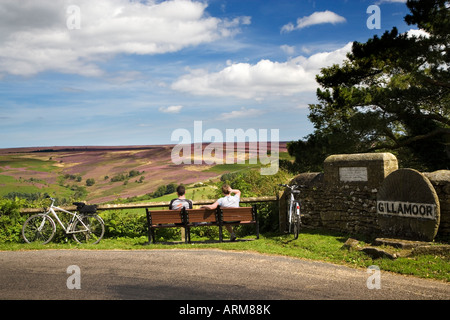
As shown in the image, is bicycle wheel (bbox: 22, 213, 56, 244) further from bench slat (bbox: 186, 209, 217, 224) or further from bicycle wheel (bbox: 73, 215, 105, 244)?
bench slat (bbox: 186, 209, 217, 224)

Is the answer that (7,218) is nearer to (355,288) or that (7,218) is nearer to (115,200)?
(115,200)

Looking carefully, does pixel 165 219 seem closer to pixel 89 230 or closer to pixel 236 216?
pixel 236 216

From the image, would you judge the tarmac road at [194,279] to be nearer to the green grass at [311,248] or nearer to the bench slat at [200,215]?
the green grass at [311,248]

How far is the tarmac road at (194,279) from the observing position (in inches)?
205

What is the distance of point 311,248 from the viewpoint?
830 centimetres

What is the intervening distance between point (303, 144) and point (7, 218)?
43.8 feet

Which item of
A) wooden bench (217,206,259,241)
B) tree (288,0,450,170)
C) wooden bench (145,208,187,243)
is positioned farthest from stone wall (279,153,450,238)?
tree (288,0,450,170)

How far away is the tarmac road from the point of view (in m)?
5.20

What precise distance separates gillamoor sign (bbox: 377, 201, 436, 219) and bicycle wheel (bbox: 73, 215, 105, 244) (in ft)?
21.6
